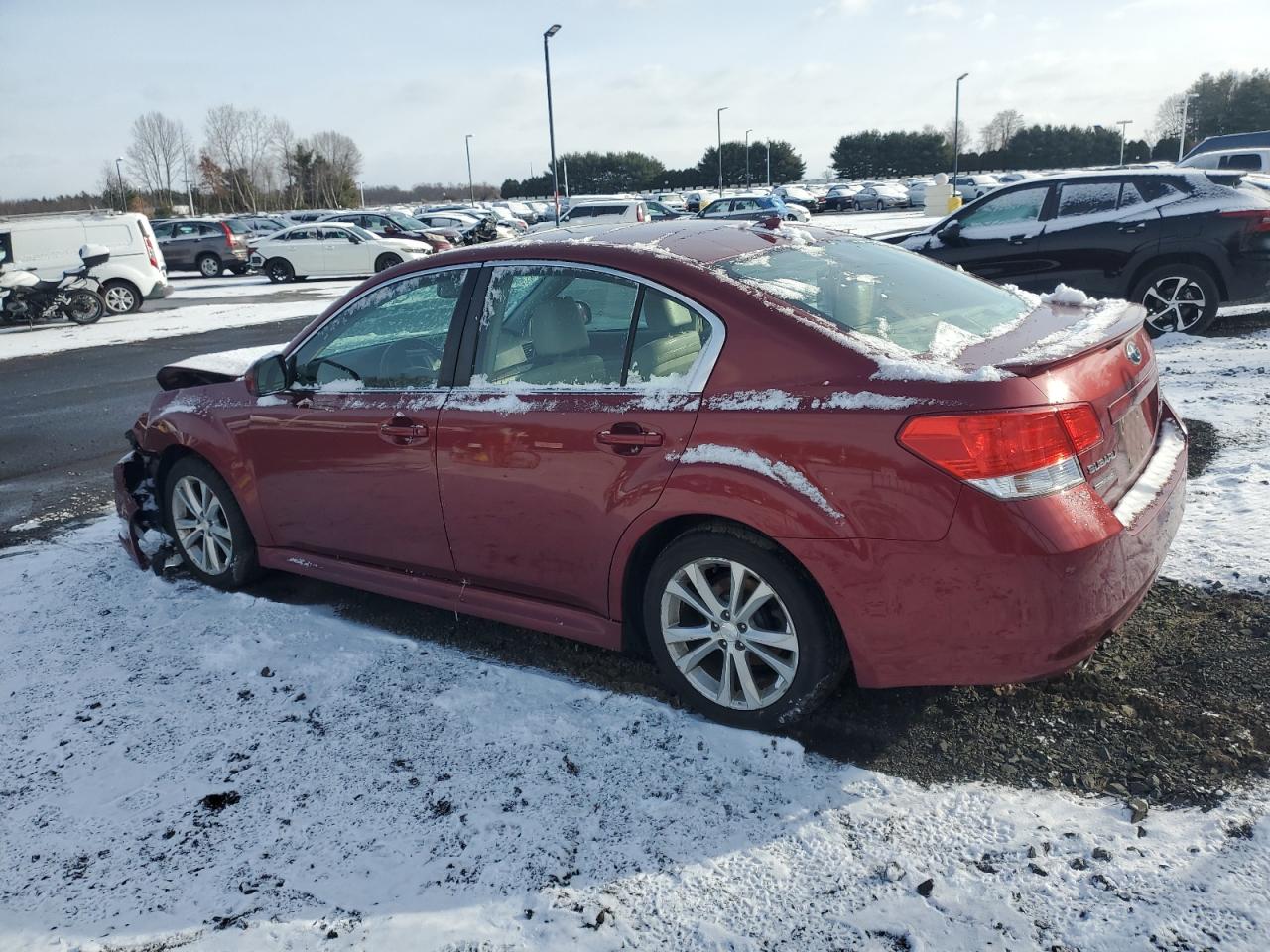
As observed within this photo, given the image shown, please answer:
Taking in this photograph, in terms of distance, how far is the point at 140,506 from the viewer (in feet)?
16.3

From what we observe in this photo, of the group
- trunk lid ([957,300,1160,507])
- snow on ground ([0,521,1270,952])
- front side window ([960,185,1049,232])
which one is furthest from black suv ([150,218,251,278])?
trunk lid ([957,300,1160,507])

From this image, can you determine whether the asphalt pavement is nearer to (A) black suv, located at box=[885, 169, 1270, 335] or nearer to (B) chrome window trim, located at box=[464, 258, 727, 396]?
(B) chrome window trim, located at box=[464, 258, 727, 396]

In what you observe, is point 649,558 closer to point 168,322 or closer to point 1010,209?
point 1010,209

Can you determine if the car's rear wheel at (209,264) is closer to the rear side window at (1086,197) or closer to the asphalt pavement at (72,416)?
the asphalt pavement at (72,416)

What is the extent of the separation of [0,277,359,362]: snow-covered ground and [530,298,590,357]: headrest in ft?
45.2

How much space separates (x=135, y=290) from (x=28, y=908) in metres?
19.5

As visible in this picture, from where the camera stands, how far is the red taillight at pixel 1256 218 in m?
8.37

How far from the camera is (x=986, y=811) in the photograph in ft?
8.80

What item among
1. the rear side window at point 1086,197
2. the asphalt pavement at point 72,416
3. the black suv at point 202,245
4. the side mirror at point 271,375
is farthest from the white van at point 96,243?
the side mirror at point 271,375

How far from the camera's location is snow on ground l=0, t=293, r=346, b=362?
52.1ft

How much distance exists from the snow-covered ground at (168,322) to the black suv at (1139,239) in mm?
11239

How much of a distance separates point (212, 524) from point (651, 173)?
10131cm

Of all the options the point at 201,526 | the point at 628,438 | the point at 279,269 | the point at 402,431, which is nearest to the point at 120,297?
the point at 279,269

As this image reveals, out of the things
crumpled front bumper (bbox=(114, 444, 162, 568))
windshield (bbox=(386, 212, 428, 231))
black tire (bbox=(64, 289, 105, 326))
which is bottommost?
crumpled front bumper (bbox=(114, 444, 162, 568))
